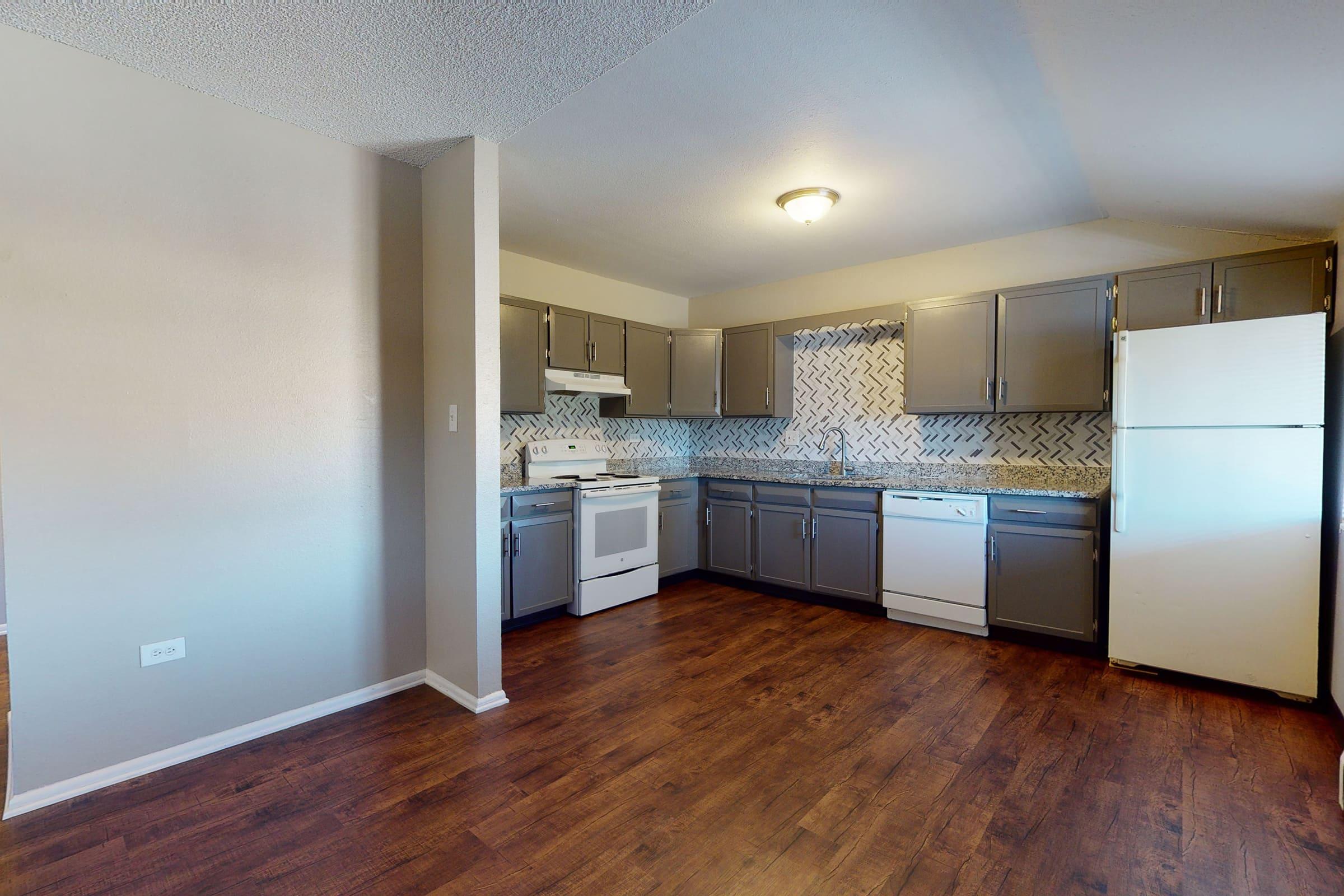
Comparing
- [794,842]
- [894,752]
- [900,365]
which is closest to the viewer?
[794,842]

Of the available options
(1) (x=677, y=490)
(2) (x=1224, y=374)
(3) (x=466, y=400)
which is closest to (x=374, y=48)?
(3) (x=466, y=400)

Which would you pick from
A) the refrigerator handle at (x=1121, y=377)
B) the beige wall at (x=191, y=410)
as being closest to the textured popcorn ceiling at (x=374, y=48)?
the beige wall at (x=191, y=410)

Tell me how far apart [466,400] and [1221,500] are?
3387mm

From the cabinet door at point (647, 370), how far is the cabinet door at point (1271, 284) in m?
3.35

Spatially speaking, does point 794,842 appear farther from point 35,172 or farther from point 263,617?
point 35,172

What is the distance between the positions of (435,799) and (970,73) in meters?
3.03

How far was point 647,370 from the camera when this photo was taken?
187 inches

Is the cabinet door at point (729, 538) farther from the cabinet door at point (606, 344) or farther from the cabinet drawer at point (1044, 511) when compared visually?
the cabinet drawer at point (1044, 511)

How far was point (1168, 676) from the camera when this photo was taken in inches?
114

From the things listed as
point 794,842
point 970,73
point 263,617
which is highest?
point 970,73

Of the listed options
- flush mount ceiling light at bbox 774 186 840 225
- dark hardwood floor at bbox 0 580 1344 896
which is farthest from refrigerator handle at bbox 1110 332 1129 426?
flush mount ceiling light at bbox 774 186 840 225

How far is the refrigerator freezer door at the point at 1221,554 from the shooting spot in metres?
2.57

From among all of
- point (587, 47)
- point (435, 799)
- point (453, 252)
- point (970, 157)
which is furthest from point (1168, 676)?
point (453, 252)

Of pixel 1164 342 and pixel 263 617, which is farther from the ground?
pixel 1164 342
